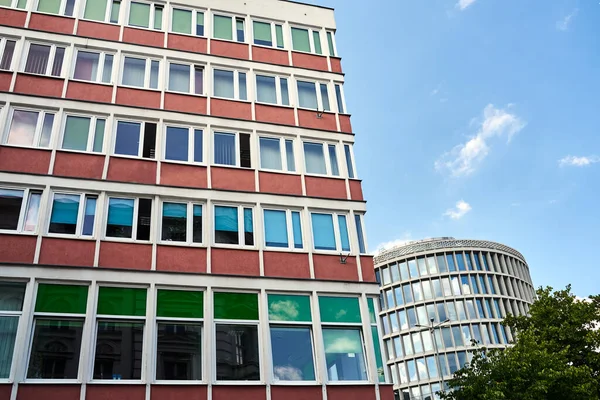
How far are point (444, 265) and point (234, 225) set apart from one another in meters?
68.4

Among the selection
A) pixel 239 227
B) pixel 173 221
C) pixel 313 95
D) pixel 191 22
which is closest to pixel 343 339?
pixel 239 227

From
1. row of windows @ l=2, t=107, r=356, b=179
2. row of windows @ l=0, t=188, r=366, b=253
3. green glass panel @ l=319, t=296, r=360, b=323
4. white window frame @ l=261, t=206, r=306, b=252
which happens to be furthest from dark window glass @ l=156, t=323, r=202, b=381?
row of windows @ l=2, t=107, r=356, b=179

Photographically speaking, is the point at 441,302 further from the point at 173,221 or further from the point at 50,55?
the point at 50,55

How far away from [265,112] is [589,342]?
786 inches

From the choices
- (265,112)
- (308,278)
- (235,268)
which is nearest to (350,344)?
(308,278)

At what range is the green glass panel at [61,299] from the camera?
603 inches

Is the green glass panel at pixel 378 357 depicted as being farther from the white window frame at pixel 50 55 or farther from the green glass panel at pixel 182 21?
the white window frame at pixel 50 55

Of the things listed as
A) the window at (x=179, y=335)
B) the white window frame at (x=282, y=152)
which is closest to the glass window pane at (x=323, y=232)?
the white window frame at (x=282, y=152)

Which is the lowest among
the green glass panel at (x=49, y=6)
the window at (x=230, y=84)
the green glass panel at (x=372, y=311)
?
the green glass panel at (x=372, y=311)

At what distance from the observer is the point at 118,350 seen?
15.2 metres

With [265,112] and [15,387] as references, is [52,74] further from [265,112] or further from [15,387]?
[15,387]

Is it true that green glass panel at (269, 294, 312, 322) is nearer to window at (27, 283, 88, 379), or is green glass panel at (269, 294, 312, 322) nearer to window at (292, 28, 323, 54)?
window at (27, 283, 88, 379)

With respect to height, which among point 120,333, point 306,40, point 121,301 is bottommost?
point 120,333

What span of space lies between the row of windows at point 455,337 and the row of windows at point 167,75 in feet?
199
